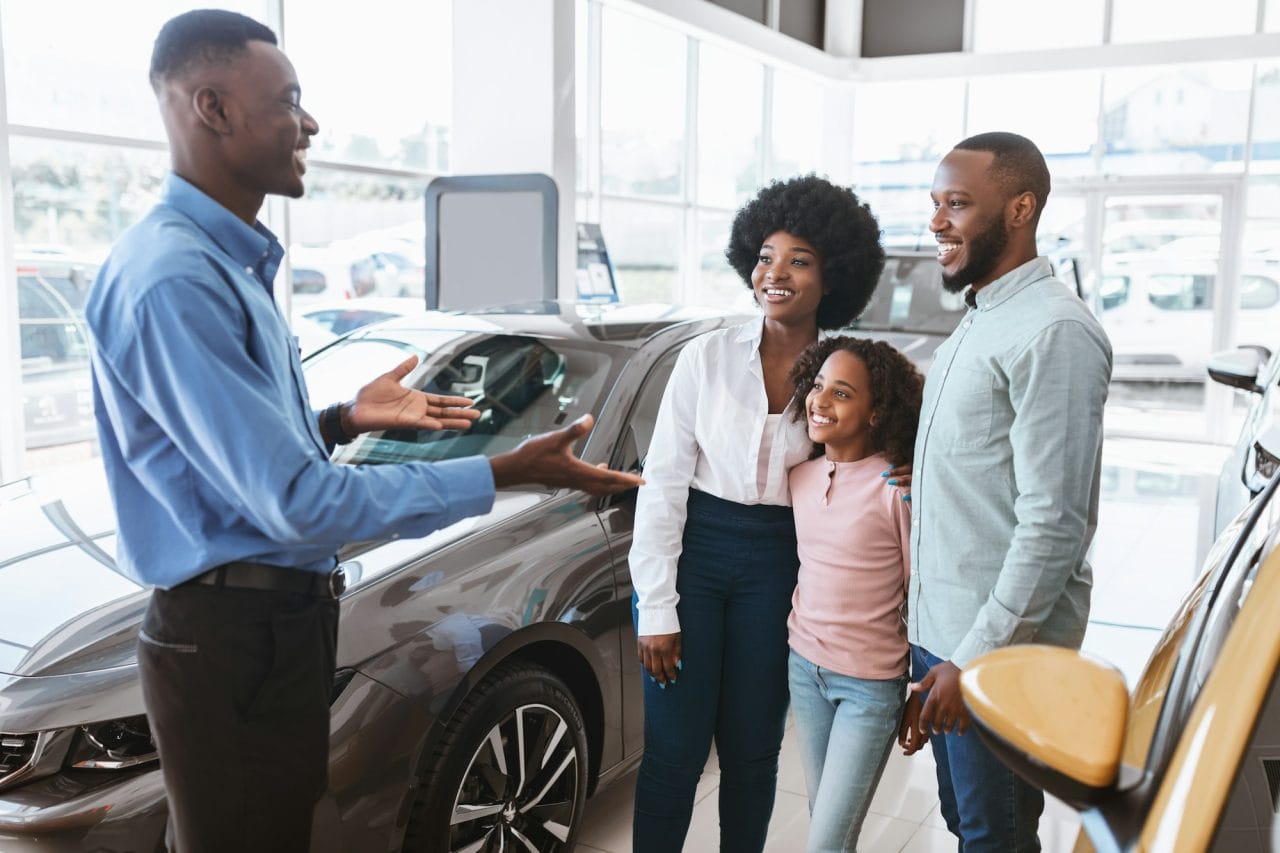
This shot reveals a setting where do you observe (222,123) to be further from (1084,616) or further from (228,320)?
(1084,616)

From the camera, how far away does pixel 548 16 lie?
6.74m

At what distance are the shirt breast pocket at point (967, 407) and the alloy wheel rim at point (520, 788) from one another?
1.16 m

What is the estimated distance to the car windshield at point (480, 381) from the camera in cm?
298

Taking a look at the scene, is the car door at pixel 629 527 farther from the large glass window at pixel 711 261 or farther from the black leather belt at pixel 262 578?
the large glass window at pixel 711 261

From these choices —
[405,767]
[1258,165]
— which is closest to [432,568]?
[405,767]

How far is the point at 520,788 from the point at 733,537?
2.55 feet

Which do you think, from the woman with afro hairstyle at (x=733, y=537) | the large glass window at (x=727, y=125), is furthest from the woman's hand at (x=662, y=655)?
the large glass window at (x=727, y=125)

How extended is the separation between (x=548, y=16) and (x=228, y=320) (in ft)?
19.2

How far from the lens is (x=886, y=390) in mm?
2070

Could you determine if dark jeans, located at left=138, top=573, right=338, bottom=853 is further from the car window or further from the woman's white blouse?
the car window

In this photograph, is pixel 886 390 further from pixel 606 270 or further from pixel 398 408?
pixel 606 270

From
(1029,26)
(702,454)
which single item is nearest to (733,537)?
(702,454)

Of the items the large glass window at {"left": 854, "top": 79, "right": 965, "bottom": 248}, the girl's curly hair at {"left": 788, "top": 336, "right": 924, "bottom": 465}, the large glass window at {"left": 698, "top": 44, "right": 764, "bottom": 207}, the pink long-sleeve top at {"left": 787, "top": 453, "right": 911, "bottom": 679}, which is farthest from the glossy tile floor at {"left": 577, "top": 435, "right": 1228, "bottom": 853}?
the large glass window at {"left": 698, "top": 44, "right": 764, "bottom": 207}

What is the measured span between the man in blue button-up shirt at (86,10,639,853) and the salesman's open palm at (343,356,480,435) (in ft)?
0.76
